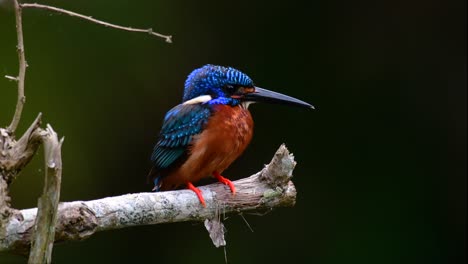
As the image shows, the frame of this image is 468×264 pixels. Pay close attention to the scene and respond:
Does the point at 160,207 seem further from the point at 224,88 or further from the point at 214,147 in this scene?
the point at 224,88

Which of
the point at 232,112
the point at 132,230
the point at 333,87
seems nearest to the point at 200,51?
the point at 333,87

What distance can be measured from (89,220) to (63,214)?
0.09 metres

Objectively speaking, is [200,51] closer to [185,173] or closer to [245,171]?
[245,171]

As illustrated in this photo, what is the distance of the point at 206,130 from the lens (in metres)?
3.54

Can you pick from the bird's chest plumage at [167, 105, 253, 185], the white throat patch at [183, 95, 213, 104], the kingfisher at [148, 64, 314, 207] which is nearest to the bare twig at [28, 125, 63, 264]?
the kingfisher at [148, 64, 314, 207]

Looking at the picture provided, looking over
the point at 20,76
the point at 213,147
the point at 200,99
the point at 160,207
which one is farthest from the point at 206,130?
the point at 20,76

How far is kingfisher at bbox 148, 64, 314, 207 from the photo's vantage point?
3.53 metres

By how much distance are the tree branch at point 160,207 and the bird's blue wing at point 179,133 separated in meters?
0.29

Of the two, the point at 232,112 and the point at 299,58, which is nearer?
the point at 232,112

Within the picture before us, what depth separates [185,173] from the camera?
353 cm

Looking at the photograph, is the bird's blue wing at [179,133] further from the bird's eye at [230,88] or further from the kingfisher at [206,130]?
the bird's eye at [230,88]

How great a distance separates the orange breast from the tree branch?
18 cm

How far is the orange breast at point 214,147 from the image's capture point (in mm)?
3520

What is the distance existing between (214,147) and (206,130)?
87 mm
